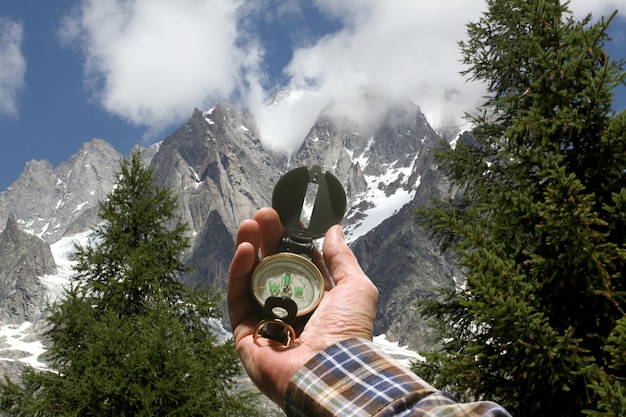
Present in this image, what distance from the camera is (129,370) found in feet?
30.7

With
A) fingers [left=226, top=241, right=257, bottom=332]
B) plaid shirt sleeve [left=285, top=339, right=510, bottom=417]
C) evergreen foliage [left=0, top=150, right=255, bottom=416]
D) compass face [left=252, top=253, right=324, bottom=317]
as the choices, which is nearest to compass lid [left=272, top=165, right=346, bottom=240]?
compass face [left=252, top=253, right=324, bottom=317]

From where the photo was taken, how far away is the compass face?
11.2ft

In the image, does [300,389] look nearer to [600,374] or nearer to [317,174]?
[317,174]

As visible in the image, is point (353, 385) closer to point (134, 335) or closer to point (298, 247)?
point (298, 247)

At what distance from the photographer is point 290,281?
351cm

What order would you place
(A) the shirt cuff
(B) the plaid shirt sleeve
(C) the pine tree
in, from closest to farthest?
(B) the plaid shirt sleeve, (A) the shirt cuff, (C) the pine tree

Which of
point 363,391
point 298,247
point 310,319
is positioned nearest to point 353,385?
point 363,391

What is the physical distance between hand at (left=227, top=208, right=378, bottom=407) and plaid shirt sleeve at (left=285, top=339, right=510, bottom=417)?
24 centimetres

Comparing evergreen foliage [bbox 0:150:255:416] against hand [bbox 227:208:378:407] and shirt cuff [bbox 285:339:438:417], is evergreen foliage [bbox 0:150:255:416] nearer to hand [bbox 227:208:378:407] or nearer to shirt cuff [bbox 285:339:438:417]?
hand [bbox 227:208:378:407]

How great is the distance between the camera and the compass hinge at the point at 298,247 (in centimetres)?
370

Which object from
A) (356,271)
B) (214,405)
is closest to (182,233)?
(214,405)

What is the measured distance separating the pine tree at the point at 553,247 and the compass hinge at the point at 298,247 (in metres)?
2.22

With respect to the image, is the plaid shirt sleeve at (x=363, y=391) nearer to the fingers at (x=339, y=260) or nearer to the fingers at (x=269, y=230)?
the fingers at (x=339, y=260)

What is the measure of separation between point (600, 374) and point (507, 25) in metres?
6.53
